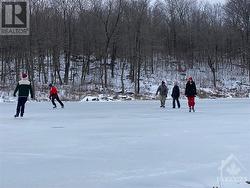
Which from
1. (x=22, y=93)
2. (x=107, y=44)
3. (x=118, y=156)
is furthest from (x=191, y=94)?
A: (x=107, y=44)

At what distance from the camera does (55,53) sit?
47312 millimetres

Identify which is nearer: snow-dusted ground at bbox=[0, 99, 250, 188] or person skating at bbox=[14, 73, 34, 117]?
snow-dusted ground at bbox=[0, 99, 250, 188]

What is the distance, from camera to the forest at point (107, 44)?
43688 millimetres

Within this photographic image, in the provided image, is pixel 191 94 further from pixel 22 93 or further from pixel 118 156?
pixel 118 156

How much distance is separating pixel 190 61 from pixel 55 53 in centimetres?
1957

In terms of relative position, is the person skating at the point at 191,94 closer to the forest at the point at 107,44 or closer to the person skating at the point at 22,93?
the person skating at the point at 22,93

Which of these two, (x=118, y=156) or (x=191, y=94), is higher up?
(x=191, y=94)

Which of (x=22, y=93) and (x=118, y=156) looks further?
(x=22, y=93)

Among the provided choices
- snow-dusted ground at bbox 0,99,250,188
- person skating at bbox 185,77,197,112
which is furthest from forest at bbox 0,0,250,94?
snow-dusted ground at bbox 0,99,250,188

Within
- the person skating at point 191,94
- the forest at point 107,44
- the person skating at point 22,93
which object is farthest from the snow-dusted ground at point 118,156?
the forest at point 107,44

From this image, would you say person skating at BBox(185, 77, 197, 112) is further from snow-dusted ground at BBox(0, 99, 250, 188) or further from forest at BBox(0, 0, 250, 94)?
forest at BBox(0, 0, 250, 94)

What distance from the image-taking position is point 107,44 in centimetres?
4784

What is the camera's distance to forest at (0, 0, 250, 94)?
43.7 meters

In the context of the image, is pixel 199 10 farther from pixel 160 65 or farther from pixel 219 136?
pixel 219 136
